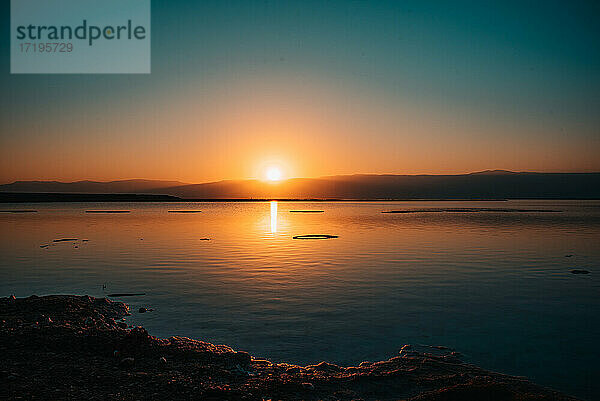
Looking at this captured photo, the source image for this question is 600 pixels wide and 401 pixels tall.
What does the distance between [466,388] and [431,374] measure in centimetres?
188

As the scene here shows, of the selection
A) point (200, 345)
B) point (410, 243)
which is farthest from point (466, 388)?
point (410, 243)

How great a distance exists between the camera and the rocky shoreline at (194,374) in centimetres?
916

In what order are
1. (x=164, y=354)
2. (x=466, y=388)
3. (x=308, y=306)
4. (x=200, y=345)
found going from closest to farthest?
(x=466, y=388) → (x=164, y=354) → (x=200, y=345) → (x=308, y=306)

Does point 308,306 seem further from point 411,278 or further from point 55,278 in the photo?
point 55,278

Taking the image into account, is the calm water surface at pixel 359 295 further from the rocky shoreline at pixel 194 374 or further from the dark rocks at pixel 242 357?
the rocky shoreline at pixel 194 374

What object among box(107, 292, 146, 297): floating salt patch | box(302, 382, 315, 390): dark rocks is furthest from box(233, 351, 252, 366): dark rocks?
box(107, 292, 146, 297): floating salt patch

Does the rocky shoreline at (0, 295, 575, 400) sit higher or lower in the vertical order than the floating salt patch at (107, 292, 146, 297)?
higher

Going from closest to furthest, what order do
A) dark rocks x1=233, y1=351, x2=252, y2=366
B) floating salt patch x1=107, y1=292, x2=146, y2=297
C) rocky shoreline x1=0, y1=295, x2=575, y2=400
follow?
rocky shoreline x1=0, y1=295, x2=575, y2=400, dark rocks x1=233, y1=351, x2=252, y2=366, floating salt patch x1=107, y1=292, x2=146, y2=297

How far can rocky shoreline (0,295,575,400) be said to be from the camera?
9164 mm

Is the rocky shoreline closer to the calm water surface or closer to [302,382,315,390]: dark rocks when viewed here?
[302,382,315,390]: dark rocks

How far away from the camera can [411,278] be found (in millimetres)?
24656

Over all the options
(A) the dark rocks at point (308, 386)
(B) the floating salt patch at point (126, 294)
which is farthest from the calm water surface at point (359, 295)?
(A) the dark rocks at point (308, 386)

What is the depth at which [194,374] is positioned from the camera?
1046 cm

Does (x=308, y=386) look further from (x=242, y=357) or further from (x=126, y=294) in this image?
(x=126, y=294)
